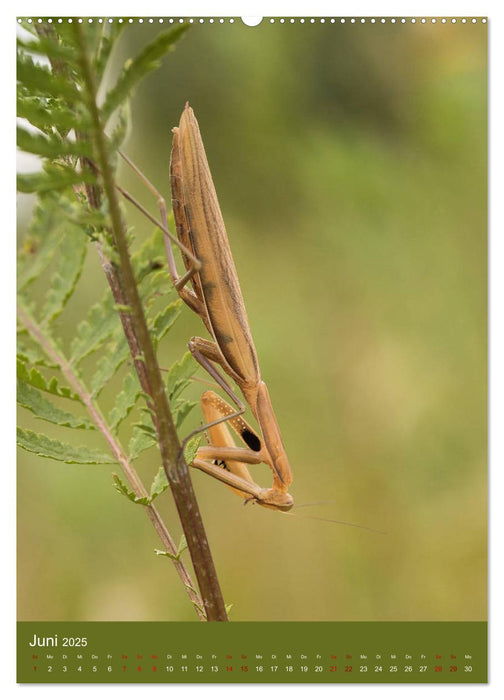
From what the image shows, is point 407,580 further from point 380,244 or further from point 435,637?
point 380,244

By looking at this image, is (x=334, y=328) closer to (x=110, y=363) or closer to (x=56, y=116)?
(x=110, y=363)

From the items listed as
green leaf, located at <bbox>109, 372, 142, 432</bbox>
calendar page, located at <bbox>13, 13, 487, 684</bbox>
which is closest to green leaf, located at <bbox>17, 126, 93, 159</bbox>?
calendar page, located at <bbox>13, 13, 487, 684</bbox>

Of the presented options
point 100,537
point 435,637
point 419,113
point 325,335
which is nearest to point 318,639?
point 435,637

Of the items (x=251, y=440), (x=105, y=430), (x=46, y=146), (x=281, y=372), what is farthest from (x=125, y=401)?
(x=281, y=372)

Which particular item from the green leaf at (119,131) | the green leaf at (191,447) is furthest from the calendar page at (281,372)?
the green leaf at (119,131)

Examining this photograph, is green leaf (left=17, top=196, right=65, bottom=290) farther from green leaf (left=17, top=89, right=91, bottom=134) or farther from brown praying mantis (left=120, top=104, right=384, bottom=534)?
brown praying mantis (left=120, top=104, right=384, bottom=534)

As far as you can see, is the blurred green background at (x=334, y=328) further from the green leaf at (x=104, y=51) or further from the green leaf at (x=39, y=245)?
the green leaf at (x=104, y=51)
